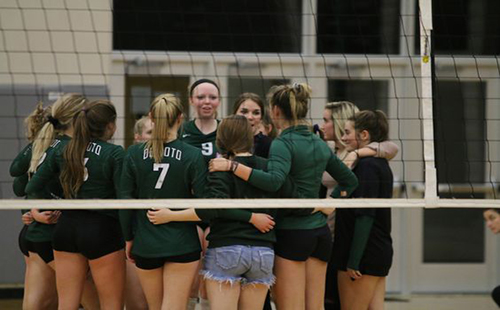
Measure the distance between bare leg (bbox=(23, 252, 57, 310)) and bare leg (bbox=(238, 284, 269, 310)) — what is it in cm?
132

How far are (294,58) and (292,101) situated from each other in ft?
11.0

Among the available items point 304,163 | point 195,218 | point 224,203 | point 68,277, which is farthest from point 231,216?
point 68,277

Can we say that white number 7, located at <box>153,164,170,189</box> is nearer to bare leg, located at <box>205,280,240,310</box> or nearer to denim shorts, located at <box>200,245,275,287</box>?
denim shorts, located at <box>200,245,275,287</box>

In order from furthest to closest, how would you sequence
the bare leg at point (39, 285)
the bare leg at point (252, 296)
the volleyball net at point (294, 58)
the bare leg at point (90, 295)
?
the volleyball net at point (294, 58) → the bare leg at point (90, 295) → the bare leg at point (39, 285) → the bare leg at point (252, 296)

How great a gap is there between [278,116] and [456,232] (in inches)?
163

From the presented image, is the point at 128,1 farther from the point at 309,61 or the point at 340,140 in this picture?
the point at 340,140

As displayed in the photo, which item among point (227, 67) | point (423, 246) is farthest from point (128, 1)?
point (423, 246)

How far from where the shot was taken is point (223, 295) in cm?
500

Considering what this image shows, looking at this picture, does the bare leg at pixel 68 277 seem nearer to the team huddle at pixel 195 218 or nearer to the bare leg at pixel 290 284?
the team huddle at pixel 195 218

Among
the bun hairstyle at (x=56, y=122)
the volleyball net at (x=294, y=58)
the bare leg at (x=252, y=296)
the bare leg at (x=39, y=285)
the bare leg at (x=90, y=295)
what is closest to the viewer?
the bare leg at (x=252, y=296)

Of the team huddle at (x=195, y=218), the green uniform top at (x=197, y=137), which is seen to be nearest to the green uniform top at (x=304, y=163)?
the team huddle at (x=195, y=218)

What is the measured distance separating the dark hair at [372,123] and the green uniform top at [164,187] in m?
1.26

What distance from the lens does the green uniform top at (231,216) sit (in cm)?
502

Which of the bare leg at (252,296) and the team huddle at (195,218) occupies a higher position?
the team huddle at (195,218)
